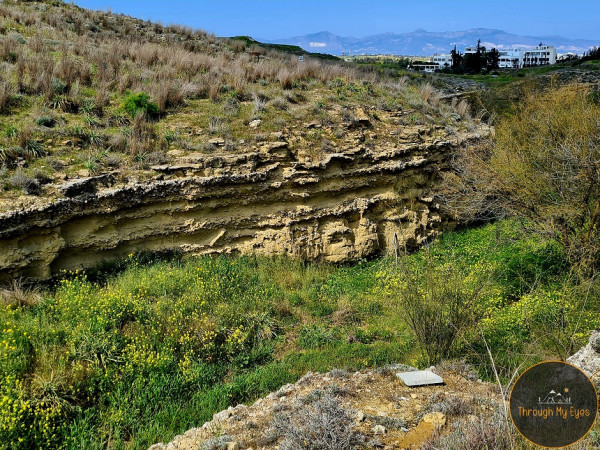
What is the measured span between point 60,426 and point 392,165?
31.9 feet

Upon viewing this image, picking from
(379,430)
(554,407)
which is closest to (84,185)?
(379,430)

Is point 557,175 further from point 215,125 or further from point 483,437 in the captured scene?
point 215,125

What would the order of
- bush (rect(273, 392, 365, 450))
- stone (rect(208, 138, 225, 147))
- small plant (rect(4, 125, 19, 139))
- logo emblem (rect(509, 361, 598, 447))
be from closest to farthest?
logo emblem (rect(509, 361, 598, 447)), bush (rect(273, 392, 365, 450)), small plant (rect(4, 125, 19, 139)), stone (rect(208, 138, 225, 147))

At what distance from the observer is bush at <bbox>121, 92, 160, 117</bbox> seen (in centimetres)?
1098

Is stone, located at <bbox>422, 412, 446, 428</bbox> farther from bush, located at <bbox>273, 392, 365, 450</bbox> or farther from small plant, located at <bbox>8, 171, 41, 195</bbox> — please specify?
small plant, located at <bbox>8, 171, 41, 195</bbox>

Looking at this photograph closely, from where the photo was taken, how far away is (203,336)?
7.20 m

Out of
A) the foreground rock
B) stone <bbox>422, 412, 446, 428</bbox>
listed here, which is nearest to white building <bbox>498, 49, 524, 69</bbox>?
the foreground rock

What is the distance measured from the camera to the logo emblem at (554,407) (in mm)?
3580

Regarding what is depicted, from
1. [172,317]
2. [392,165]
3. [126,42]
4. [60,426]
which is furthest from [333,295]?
[126,42]

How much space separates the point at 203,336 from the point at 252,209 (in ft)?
13.5

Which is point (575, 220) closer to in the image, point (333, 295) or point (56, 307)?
point (333, 295)

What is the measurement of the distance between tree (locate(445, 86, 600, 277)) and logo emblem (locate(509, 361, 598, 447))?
5.22m

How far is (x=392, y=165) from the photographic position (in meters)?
12.2

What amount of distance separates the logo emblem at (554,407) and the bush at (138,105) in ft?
33.0
